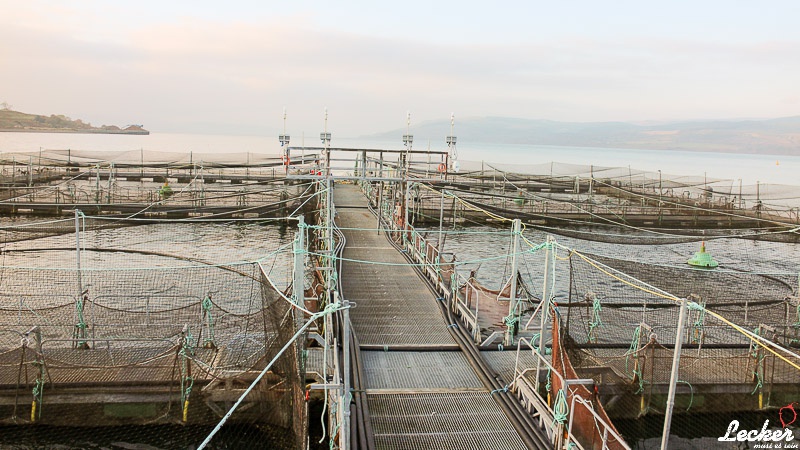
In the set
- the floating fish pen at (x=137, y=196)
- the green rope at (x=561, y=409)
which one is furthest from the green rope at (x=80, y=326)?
the green rope at (x=561, y=409)

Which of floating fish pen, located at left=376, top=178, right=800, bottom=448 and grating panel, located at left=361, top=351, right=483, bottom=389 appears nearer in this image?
floating fish pen, located at left=376, top=178, right=800, bottom=448

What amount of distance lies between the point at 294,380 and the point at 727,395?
7677 mm

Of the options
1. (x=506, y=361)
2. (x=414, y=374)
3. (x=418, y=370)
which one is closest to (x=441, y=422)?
(x=414, y=374)

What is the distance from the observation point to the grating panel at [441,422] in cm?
706

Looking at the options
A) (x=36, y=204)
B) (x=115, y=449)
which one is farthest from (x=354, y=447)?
(x=36, y=204)

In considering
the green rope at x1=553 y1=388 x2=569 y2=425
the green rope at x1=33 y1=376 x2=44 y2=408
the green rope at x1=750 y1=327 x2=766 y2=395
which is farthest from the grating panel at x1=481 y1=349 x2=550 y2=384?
the green rope at x1=33 y1=376 x2=44 y2=408

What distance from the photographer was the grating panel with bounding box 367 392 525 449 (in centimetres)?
706

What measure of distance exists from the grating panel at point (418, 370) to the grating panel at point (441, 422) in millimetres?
352

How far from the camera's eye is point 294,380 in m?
7.87

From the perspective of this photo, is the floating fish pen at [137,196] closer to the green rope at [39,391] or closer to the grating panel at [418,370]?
the grating panel at [418,370]

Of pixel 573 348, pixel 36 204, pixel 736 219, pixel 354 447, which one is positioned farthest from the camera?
pixel 736 219

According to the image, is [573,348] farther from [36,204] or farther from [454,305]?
[36,204]

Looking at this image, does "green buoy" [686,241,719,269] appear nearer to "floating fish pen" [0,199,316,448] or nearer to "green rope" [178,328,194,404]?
"floating fish pen" [0,199,316,448]

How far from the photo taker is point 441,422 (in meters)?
7.55
